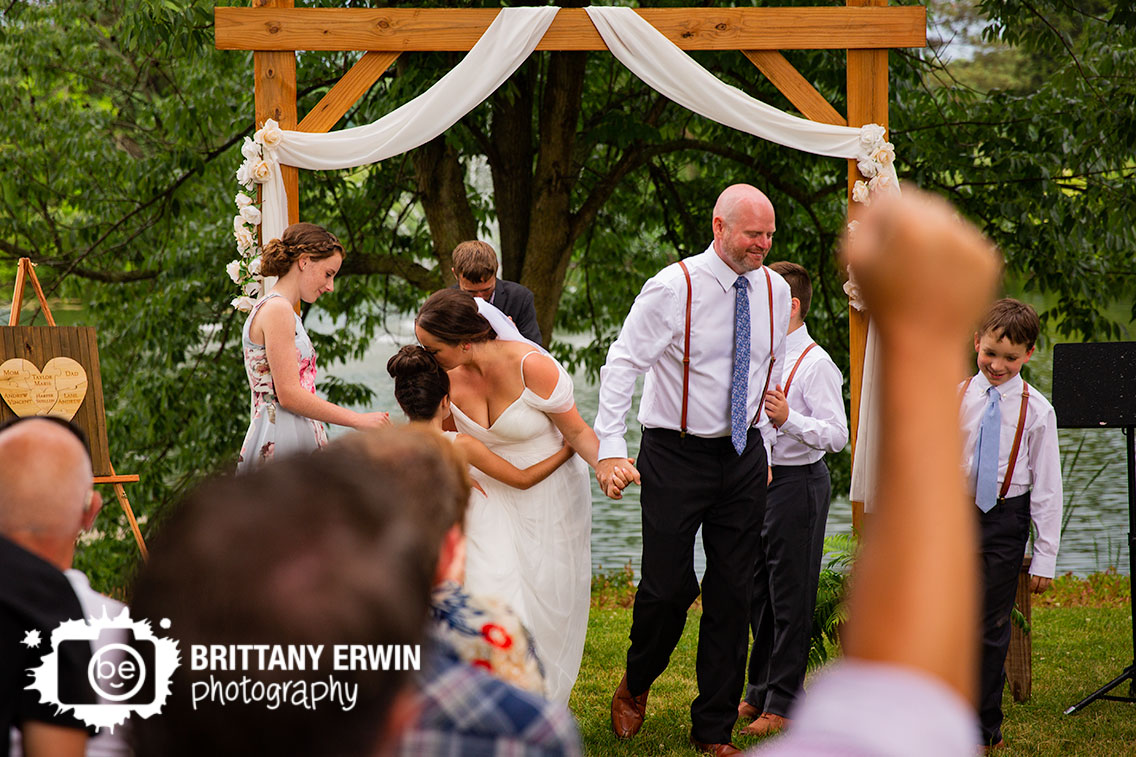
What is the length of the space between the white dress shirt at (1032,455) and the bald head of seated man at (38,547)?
362 centimetres

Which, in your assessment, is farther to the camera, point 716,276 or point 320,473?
point 716,276

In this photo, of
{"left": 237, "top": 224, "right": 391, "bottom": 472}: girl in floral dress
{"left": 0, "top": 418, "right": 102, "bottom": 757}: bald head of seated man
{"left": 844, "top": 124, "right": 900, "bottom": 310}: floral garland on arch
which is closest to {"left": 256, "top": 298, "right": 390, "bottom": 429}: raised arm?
{"left": 237, "top": 224, "right": 391, "bottom": 472}: girl in floral dress

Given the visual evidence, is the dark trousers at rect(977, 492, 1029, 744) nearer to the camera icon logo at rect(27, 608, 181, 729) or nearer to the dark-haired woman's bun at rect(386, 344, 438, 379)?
the dark-haired woman's bun at rect(386, 344, 438, 379)

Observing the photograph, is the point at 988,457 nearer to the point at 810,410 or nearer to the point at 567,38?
the point at 810,410

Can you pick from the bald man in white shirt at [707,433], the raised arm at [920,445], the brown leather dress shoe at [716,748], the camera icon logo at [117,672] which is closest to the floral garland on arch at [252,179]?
the bald man in white shirt at [707,433]

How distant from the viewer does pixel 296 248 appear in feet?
16.0

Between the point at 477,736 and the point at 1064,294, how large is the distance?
885 centimetres

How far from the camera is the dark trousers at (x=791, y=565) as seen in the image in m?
4.96

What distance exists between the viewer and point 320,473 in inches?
29.5

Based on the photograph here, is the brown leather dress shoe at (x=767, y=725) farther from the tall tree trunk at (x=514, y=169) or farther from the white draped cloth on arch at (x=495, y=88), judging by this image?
the tall tree trunk at (x=514, y=169)

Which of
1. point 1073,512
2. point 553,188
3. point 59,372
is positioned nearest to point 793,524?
point 59,372

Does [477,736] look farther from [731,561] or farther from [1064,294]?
[1064,294]

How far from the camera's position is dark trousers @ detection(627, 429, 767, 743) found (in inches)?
182

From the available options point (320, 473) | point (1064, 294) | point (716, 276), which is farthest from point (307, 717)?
point (1064, 294)
